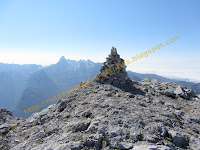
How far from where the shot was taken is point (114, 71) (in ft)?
90.3

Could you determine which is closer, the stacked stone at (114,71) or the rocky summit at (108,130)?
the rocky summit at (108,130)

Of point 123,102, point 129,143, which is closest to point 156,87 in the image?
point 123,102

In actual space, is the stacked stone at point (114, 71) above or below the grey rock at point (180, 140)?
above

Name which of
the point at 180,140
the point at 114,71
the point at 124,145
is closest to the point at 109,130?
the point at 124,145

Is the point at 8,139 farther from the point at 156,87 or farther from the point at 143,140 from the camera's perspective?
the point at 156,87

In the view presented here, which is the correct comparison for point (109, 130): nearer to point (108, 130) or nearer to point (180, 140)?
point (108, 130)

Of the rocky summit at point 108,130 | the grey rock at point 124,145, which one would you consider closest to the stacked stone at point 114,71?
the rocky summit at point 108,130

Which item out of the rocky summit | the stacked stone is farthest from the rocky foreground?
the stacked stone

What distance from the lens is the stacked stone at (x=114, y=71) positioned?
1068 inches

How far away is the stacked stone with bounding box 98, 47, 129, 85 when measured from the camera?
27125mm

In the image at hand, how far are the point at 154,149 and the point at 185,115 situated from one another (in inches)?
452

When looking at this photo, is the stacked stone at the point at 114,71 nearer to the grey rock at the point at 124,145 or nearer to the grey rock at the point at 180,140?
the grey rock at the point at 180,140

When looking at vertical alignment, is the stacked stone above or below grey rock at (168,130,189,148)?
above

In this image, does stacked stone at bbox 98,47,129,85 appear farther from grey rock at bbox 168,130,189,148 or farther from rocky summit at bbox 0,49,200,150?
grey rock at bbox 168,130,189,148
